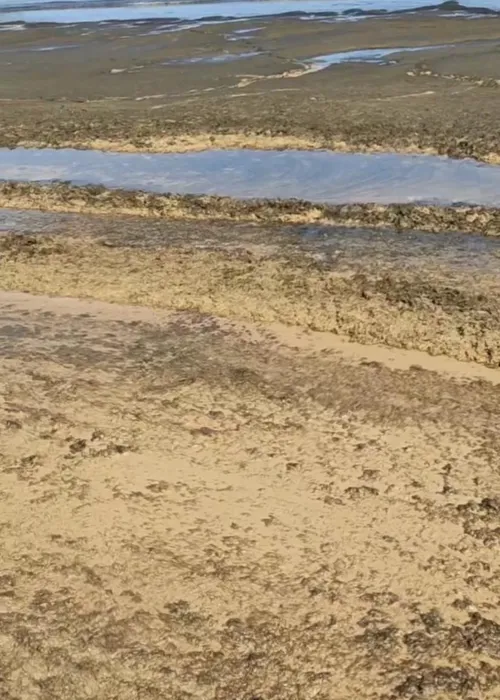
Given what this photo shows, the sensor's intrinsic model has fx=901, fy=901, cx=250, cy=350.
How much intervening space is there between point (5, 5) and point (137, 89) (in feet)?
98.8

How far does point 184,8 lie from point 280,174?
31.4 meters

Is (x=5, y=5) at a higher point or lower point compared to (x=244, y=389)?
higher

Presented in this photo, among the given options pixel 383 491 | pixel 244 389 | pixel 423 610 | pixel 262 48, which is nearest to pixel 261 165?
pixel 244 389

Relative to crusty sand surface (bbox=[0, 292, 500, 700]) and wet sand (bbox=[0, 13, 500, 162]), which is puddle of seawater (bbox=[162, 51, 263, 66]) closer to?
wet sand (bbox=[0, 13, 500, 162])

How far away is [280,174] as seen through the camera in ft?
43.2

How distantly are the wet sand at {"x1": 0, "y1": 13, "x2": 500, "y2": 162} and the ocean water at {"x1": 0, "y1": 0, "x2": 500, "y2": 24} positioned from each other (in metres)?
4.88

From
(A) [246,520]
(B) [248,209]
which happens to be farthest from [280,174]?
(A) [246,520]

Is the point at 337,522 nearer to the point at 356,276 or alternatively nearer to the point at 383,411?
the point at 383,411

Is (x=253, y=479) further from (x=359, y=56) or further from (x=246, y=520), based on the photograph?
(x=359, y=56)

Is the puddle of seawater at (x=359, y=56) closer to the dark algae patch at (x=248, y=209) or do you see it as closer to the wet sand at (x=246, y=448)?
the dark algae patch at (x=248, y=209)

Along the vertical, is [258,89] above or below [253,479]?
above

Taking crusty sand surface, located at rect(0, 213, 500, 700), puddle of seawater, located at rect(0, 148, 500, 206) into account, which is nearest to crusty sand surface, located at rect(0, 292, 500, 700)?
crusty sand surface, located at rect(0, 213, 500, 700)

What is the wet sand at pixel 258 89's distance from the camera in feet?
49.8

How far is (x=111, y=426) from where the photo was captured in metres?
6.30
